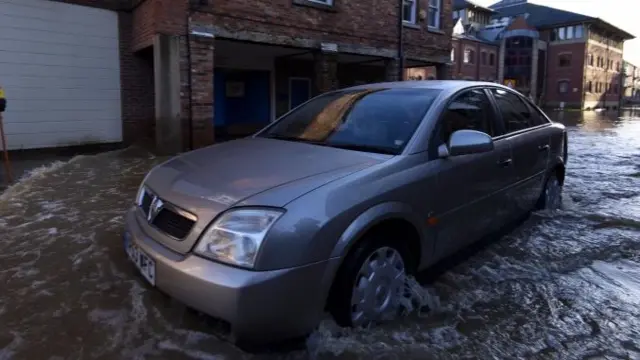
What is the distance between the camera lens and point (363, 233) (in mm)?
2463

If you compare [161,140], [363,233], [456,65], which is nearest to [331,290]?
[363,233]

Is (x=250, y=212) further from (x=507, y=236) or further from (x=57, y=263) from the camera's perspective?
(x=507, y=236)

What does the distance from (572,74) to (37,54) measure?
5993 centimetres

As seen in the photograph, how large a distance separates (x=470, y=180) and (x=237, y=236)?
1.85 m

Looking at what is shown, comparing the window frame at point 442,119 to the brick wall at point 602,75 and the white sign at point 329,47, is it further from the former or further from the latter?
the brick wall at point 602,75

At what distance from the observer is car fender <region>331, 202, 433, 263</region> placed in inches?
92.3

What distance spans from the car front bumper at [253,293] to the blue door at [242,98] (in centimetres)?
1249

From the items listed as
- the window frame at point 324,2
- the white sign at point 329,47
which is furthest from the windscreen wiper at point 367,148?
the window frame at point 324,2

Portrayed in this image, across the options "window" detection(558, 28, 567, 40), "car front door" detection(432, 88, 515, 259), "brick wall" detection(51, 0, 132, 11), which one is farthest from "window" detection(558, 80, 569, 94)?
"car front door" detection(432, 88, 515, 259)

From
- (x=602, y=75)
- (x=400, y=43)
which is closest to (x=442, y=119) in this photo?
(x=400, y=43)

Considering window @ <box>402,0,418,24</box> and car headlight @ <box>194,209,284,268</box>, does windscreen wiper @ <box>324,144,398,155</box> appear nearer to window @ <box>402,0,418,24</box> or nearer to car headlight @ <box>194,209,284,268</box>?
car headlight @ <box>194,209,284,268</box>

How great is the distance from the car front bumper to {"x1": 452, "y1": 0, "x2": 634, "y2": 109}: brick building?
53486 mm

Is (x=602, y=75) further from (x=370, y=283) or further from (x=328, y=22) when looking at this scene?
(x=370, y=283)

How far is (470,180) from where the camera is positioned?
10.9ft
